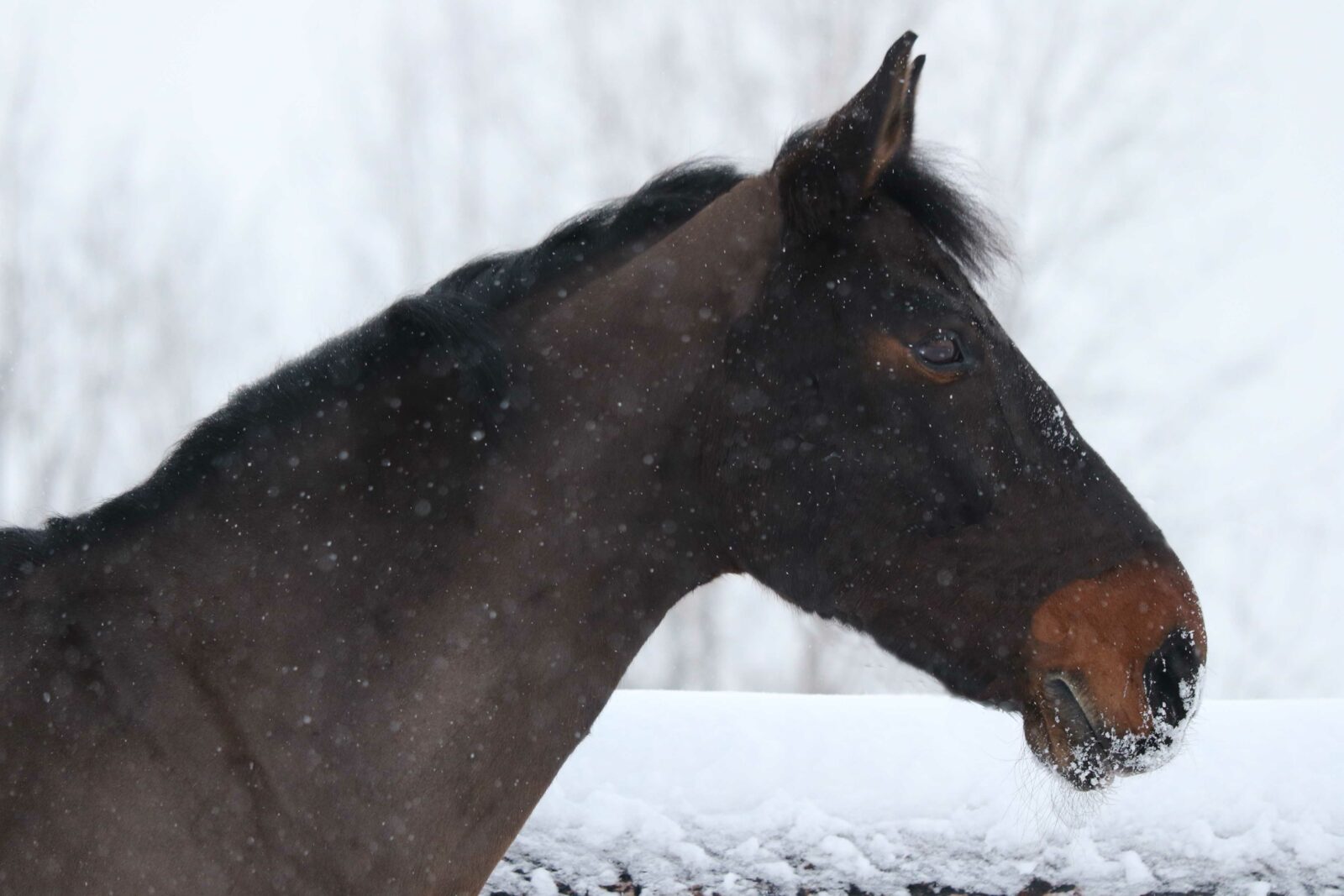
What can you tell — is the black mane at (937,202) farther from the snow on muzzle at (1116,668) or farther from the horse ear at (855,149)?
the snow on muzzle at (1116,668)

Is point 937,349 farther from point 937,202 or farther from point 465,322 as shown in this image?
point 465,322

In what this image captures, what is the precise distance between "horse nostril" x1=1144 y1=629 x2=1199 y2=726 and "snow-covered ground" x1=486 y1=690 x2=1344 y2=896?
120 cm

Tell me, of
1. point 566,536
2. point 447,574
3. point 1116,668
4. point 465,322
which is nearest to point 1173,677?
point 1116,668

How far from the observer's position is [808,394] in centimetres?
211

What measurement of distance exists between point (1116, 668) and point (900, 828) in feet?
4.51

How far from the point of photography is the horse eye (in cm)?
209

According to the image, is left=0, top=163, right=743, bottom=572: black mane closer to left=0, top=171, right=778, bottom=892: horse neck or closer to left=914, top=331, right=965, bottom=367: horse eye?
left=0, top=171, right=778, bottom=892: horse neck

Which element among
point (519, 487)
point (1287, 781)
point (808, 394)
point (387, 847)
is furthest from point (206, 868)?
point (1287, 781)

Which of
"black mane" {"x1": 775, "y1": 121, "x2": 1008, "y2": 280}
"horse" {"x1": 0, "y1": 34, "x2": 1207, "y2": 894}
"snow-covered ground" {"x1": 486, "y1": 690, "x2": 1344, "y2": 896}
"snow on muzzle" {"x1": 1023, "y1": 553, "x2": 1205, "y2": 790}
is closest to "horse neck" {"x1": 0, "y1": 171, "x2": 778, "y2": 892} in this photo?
"horse" {"x1": 0, "y1": 34, "x2": 1207, "y2": 894}

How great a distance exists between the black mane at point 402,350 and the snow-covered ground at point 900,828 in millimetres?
1574

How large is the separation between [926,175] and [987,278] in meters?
0.29

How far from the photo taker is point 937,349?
2.10 m

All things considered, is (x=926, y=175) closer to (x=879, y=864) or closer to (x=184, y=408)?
(x=879, y=864)

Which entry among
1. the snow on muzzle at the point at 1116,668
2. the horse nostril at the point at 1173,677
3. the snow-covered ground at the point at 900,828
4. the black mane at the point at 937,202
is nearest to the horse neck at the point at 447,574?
the black mane at the point at 937,202
